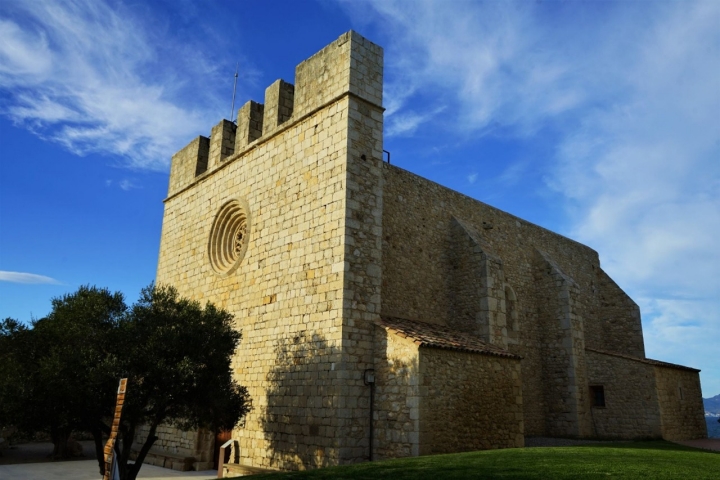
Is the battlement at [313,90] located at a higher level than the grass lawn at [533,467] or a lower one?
higher

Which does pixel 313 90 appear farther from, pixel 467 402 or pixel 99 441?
pixel 99 441

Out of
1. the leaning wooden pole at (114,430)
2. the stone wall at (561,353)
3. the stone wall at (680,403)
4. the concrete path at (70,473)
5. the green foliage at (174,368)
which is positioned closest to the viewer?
the leaning wooden pole at (114,430)

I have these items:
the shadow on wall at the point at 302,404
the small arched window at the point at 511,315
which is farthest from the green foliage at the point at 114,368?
the small arched window at the point at 511,315

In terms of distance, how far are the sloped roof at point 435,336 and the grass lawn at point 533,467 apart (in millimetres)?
2292

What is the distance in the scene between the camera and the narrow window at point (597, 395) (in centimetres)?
1746

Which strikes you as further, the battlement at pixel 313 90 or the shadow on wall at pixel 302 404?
the battlement at pixel 313 90

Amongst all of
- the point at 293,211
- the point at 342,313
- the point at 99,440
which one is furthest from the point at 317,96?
the point at 99,440

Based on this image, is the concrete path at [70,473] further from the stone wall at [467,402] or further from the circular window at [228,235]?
the stone wall at [467,402]

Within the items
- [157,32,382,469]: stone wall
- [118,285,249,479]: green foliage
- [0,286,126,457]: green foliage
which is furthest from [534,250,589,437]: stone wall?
[0,286,126,457]: green foliage

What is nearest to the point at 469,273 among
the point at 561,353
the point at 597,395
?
the point at 561,353

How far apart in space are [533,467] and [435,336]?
4.41m

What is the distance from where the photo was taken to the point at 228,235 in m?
15.8

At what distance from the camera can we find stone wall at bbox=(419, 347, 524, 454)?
10.5m

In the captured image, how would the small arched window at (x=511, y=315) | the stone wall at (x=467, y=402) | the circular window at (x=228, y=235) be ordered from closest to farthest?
the stone wall at (x=467, y=402) → the circular window at (x=228, y=235) → the small arched window at (x=511, y=315)
